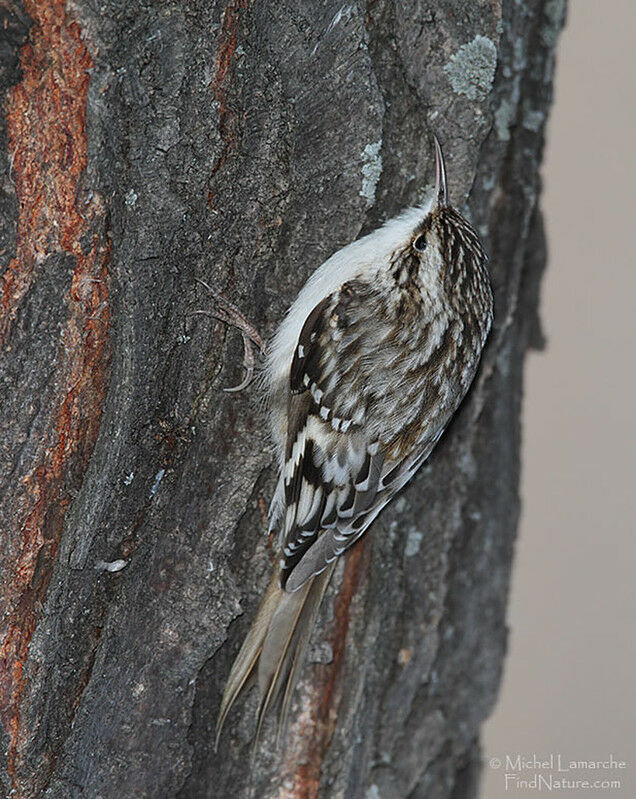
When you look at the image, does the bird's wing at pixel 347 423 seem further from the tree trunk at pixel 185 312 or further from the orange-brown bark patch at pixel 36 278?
the orange-brown bark patch at pixel 36 278

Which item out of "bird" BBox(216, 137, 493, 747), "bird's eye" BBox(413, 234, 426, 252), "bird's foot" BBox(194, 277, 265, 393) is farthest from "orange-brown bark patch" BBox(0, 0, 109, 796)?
"bird's eye" BBox(413, 234, 426, 252)

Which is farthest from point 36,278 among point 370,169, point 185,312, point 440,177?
point 440,177

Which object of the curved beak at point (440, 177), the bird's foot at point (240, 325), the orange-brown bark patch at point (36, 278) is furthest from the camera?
the curved beak at point (440, 177)

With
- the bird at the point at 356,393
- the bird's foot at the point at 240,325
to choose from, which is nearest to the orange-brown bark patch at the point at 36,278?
the bird's foot at the point at 240,325

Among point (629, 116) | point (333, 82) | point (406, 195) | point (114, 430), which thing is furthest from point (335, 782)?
→ point (629, 116)

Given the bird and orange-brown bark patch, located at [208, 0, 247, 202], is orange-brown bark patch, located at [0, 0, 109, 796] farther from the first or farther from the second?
the bird

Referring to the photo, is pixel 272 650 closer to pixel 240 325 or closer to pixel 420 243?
pixel 240 325

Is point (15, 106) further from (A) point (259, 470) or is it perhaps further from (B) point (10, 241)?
(A) point (259, 470)
